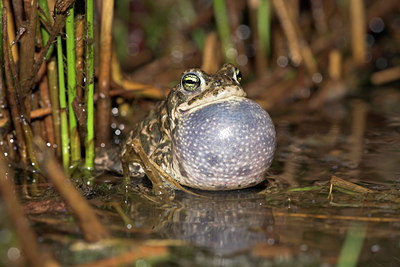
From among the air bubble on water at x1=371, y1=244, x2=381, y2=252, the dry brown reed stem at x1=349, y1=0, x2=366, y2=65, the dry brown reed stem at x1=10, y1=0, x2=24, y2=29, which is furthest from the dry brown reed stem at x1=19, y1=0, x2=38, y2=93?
the dry brown reed stem at x1=349, y1=0, x2=366, y2=65

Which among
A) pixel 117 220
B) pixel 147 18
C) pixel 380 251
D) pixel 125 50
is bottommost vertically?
pixel 380 251

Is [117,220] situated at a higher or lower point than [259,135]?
lower

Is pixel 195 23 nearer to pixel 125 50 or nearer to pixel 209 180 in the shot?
pixel 125 50

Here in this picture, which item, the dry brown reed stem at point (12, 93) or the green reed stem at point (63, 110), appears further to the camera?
the green reed stem at point (63, 110)

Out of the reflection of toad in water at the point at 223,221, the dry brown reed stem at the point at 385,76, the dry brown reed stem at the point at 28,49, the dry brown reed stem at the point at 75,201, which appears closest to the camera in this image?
the dry brown reed stem at the point at 75,201

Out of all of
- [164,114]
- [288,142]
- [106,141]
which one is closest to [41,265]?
[164,114]

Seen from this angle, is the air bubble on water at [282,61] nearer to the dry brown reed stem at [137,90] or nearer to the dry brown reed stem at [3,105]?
the dry brown reed stem at [137,90]

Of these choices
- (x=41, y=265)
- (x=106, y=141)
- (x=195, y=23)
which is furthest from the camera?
(x=195, y=23)

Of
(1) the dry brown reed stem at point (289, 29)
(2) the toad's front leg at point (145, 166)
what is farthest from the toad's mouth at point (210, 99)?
(1) the dry brown reed stem at point (289, 29)
